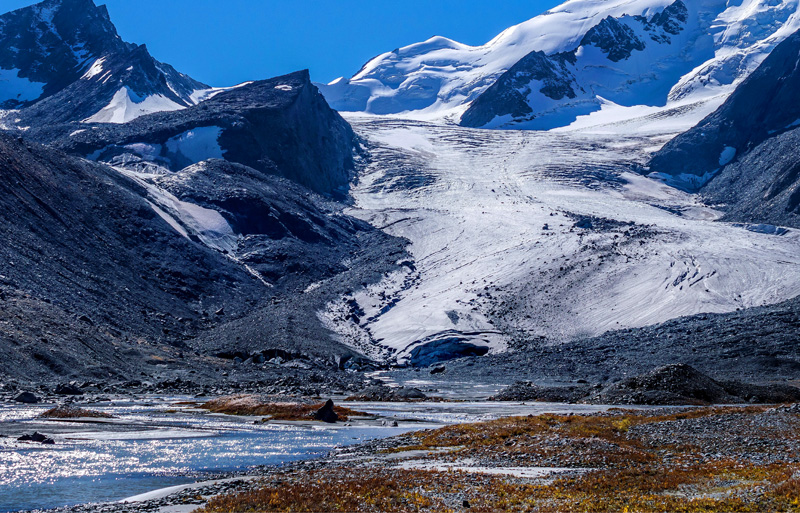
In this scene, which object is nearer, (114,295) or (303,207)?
(114,295)

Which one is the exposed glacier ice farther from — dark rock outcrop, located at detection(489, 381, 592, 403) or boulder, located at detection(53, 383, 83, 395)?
boulder, located at detection(53, 383, 83, 395)

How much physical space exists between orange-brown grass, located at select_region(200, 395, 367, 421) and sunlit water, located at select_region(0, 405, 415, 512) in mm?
3787

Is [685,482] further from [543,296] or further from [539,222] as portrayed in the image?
[539,222]

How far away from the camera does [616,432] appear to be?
3541 cm

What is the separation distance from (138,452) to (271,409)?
1993 cm

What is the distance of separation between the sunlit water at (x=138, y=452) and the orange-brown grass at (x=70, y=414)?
2.51 ft

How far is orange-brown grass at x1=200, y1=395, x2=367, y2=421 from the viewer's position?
1894 inches

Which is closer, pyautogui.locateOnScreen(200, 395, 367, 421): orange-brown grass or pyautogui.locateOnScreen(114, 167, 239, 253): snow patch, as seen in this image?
pyautogui.locateOnScreen(200, 395, 367, 421): orange-brown grass

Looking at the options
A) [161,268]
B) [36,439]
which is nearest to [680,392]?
[36,439]

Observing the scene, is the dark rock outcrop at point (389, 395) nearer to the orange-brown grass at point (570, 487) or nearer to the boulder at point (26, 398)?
the boulder at point (26, 398)

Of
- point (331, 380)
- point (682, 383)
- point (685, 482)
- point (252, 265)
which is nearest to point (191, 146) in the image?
A: point (252, 265)

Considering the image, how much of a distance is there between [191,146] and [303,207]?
3079cm

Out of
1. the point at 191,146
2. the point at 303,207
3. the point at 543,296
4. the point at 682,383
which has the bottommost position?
the point at 682,383

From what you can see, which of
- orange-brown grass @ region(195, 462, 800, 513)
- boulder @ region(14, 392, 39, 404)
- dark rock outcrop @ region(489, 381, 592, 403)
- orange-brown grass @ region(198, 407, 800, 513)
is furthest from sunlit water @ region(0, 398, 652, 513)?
dark rock outcrop @ region(489, 381, 592, 403)
